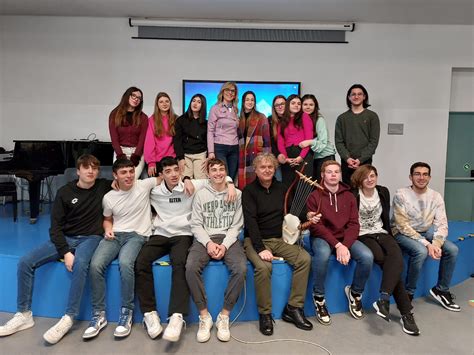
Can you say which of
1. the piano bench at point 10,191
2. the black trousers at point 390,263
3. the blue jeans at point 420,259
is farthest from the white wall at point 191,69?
the black trousers at point 390,263

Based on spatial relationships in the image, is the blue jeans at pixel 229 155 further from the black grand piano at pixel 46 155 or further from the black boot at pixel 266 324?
the black grand piano at pixel 46 155

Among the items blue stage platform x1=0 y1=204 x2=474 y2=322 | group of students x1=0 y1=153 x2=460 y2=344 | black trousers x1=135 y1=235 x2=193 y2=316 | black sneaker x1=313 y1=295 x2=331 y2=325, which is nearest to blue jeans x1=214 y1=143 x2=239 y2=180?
group of students x1=0 y1=153 x2=460 y2=344

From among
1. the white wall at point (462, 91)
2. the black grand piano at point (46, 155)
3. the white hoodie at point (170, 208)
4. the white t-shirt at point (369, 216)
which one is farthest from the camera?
the white wall at point (462, 91)

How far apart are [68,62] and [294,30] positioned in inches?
137

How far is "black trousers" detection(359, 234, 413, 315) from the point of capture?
2287mm

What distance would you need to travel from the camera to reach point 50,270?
234 cm

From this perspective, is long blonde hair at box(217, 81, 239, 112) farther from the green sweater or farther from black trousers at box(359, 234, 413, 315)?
black trousers at box(359, 234, 413, 315)

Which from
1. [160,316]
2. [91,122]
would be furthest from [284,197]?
[91,122]

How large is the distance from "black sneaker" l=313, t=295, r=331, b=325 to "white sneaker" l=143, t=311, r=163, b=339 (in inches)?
41.5

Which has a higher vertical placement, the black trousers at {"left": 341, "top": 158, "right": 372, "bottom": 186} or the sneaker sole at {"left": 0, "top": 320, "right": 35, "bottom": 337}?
the black trousers at {"left": 341, "top": 158, "right": 372, "bottom": 186}

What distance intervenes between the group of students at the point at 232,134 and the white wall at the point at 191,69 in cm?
215

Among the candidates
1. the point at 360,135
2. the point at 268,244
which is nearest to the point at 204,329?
the point at 268,244

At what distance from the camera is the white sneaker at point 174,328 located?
195 centimetres

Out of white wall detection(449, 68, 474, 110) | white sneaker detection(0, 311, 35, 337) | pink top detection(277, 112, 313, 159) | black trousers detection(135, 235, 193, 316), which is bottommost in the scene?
white sneaker detection(0, 311, 35, 337)
